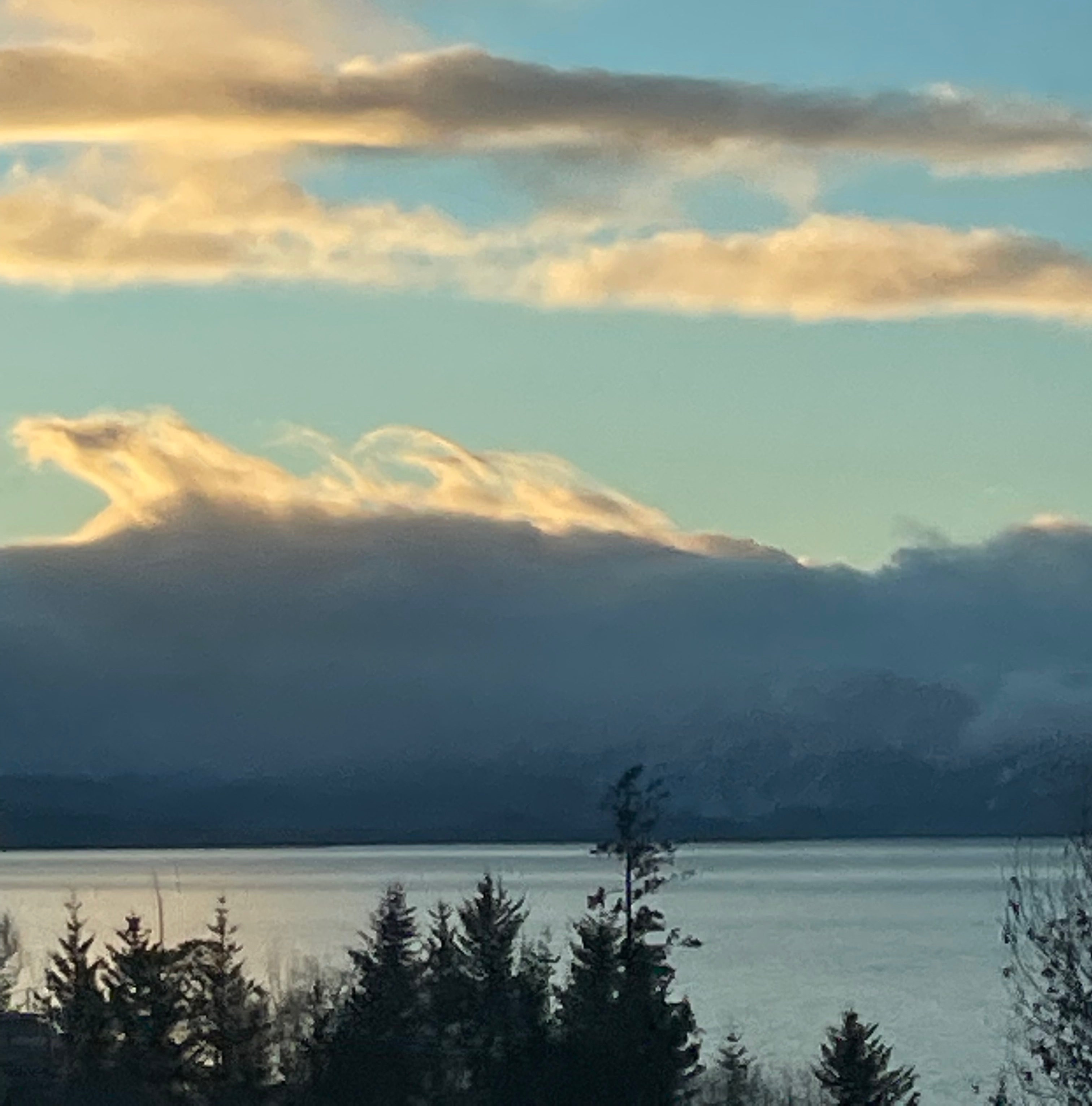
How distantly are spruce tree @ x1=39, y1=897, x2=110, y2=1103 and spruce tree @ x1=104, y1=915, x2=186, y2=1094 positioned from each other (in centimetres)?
50

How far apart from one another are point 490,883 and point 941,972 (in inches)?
3696

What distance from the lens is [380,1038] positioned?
57562 mm

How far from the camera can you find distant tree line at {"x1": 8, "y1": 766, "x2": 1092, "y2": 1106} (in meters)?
56.1

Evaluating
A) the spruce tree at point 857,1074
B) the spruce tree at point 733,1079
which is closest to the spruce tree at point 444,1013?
the spruce tree at point 733,1079

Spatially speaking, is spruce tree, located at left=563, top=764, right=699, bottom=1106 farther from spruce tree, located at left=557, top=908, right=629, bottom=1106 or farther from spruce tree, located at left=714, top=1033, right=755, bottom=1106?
spruce tree, located at left=714, top=1033, right=755, bottom=1106

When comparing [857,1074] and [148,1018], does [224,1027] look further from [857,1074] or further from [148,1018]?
[857,1074]

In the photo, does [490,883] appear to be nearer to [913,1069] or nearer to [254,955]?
[913,1069]

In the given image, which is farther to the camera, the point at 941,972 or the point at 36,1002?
the point at 941,972

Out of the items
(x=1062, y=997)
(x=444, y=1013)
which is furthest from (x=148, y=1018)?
(x=1062, y=997)

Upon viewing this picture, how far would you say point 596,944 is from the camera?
72250mm

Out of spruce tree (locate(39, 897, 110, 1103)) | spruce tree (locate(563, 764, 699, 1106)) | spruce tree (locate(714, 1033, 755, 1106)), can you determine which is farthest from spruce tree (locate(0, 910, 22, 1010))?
spruce tree (locate(563, 764, 699, 1106))

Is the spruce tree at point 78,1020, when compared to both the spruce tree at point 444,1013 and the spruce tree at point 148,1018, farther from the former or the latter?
the spruce tree at point 444,1013

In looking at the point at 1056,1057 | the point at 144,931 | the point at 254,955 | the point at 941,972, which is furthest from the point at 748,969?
the point at 1056,1057

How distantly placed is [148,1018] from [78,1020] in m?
2.54
